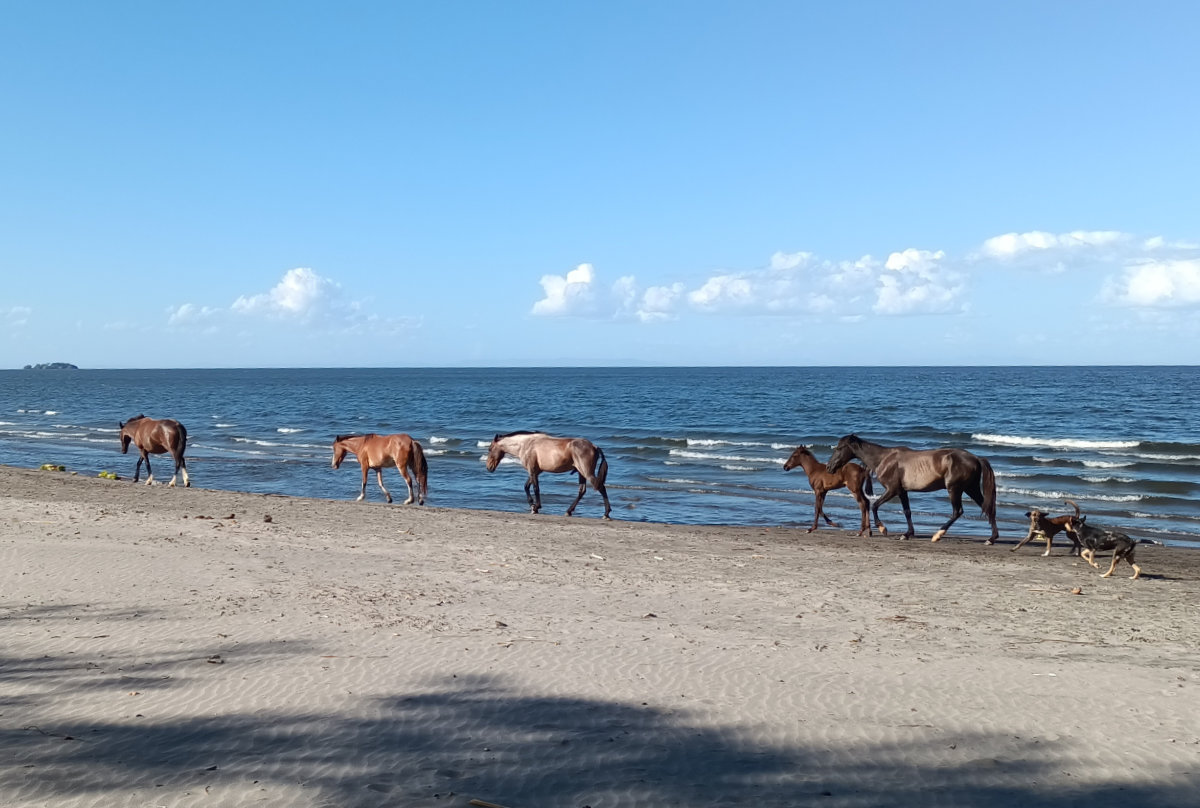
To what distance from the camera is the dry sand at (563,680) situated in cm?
522

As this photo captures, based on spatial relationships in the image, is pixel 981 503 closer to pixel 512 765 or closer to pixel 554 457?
pixel 554 457

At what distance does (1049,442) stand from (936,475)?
24144mm

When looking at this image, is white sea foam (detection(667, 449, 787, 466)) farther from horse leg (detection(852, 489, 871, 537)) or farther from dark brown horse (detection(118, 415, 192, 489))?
dark brown horse (detection(118, 415, 192, 489))

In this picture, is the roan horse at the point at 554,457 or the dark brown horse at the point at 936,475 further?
the roan horse at the point at 554,457

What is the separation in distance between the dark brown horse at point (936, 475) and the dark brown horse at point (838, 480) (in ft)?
0.55

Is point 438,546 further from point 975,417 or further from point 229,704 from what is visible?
point 975,417

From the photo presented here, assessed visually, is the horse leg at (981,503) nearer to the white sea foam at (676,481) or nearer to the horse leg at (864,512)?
the horse leg at (864,512)

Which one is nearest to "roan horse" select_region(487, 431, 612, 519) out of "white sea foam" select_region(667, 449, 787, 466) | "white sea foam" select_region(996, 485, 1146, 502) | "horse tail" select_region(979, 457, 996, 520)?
"horse tail" select_region(979, 457, 996, 520)

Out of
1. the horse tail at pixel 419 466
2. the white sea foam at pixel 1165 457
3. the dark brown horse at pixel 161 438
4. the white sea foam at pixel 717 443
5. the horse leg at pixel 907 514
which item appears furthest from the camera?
the white sea foam at pixel 717 443

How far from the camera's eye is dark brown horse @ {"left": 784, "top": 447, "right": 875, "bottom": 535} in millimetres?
18219

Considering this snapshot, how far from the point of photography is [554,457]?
69.6 feet

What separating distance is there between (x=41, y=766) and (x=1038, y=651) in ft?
24.1

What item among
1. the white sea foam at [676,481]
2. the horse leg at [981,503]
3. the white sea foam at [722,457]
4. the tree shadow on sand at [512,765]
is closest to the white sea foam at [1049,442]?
the white sea foam at [722,457]

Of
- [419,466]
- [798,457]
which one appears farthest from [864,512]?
[419,466]
